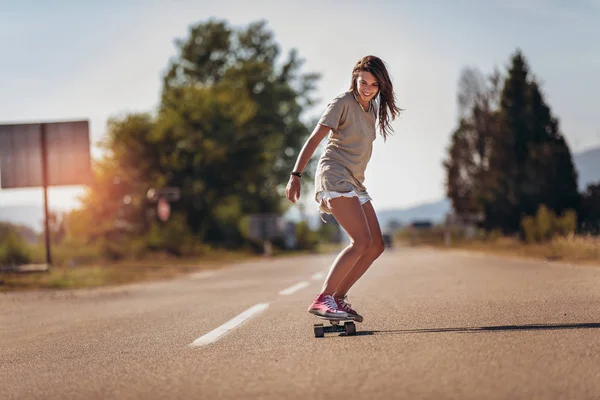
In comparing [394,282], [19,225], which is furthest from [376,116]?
[19,225]

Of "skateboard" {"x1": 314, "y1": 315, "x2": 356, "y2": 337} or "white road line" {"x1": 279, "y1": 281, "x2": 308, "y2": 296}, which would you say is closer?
"skateboard" {"x1": 314, "y1": 315, "x2": 356, "y2": 337}

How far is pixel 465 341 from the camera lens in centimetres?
558

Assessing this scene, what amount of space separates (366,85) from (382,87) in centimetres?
15

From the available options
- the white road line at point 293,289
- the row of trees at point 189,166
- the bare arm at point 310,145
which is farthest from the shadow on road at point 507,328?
the row of trees at point 189,166

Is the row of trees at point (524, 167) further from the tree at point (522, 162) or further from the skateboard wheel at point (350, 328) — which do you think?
the skateboard wheel at point (350, 328)

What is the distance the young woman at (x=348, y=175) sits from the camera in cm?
648

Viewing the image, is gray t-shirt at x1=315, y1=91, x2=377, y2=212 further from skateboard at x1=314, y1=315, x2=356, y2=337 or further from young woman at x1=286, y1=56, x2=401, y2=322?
skateboard at x1=314, y1=315, x2=356, y2=337

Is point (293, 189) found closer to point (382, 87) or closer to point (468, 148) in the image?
point (382, 87)

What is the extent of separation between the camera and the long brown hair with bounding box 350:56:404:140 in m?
6.52

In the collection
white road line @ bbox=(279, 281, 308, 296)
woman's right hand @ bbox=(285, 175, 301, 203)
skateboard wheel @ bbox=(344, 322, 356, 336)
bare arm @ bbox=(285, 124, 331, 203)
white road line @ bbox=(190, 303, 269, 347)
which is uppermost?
bare arm @ bbox=(285, 124, 331, 203)

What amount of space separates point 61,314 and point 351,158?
5.70 metres

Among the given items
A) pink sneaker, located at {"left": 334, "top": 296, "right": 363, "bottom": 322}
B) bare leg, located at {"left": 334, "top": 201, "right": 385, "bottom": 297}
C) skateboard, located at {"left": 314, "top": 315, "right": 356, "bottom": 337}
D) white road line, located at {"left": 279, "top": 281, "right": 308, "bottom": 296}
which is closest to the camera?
skateboard, located at {"left": 314, "top": 315, "right": 356, "bottom": 337}

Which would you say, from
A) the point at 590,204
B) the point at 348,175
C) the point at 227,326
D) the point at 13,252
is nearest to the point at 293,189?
the point at 348,175

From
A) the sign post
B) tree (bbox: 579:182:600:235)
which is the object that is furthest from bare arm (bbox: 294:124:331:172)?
tree (bbox: 579:182:600:235)
